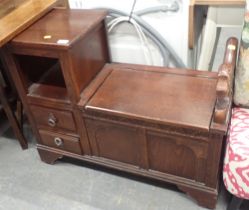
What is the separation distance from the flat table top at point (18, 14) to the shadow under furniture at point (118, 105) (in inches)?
1.4

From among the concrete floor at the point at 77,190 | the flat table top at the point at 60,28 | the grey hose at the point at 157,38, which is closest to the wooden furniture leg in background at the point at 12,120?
the concrete floor at the point at 77,190

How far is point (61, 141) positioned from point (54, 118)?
5.8 inches

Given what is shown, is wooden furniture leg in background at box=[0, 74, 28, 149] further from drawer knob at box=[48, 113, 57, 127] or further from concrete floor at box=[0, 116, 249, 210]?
drawer knob at box=[48, 113, 57, 127]

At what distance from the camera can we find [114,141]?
141 cm

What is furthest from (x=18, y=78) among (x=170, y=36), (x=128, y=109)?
(x=170, y=36)

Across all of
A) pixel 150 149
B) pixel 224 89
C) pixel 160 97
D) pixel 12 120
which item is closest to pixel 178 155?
pixel 150 149

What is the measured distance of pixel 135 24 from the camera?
1552mm

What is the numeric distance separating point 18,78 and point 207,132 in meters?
0.88

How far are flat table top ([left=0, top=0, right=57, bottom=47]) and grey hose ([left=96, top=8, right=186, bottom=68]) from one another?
1.08 ft

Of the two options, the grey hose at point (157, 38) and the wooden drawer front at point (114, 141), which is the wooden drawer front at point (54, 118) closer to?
the wooden drawer front at point (114, 141)

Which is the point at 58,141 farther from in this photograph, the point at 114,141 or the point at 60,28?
the point at 60,28

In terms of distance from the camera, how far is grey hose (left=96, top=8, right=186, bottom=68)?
5.04 ft

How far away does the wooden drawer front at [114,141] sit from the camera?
1338mm

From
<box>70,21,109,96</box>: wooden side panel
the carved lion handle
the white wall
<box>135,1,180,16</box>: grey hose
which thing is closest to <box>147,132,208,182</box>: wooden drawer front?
the carved lion handle
